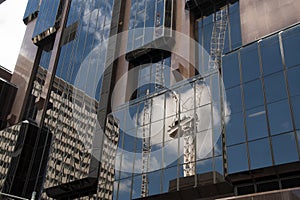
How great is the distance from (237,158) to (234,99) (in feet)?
13.0

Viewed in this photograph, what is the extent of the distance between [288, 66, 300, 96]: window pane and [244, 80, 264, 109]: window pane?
6.02 ft

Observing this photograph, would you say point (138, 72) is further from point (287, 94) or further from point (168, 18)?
point (287, 94)

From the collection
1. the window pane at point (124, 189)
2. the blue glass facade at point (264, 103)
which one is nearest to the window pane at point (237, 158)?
the blue glass facade at point (264, 103)

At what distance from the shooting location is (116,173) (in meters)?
29.1

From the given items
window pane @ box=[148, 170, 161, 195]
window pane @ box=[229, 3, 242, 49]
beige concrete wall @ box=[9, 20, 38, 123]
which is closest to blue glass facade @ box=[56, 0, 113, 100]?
beige concrete wall @ box=[9, 20, 38, 123]

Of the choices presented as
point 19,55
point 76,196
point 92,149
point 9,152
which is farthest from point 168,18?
point 19,55

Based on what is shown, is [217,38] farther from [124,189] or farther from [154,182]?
[124,189]

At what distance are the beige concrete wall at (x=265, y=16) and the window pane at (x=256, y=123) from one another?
8.11 meters

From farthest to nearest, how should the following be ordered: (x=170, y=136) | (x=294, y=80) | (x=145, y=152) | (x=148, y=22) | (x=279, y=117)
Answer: (x=148, y=22), (x=145, y=152), (x=170, y=136), (x=294, y=80), (x=279, y=117)

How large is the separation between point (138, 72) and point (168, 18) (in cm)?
623

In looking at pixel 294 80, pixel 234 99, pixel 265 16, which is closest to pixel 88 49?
pixel 265 16

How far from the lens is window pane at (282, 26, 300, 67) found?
2194 centimetres

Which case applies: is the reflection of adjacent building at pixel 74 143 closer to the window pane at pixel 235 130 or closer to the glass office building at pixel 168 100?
the glass office building at pixel 168 100

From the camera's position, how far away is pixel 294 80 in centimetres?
2141
